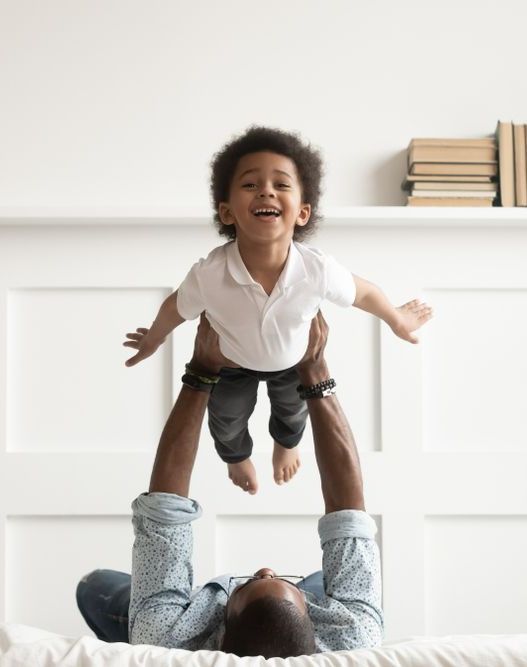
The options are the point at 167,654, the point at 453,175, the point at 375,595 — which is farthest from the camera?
the point at 453,175

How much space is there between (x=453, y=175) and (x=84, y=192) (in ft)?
3.28

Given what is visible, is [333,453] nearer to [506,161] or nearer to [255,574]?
[255,574]

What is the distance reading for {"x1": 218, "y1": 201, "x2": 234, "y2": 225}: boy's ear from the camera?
1.53m

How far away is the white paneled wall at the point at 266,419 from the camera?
8.52 ft

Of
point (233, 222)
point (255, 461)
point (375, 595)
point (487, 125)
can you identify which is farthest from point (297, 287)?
point (487, 125)

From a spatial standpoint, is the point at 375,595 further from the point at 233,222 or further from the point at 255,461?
the point at 255,461

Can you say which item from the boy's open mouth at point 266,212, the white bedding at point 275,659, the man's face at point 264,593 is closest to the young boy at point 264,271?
the boy's open mouth at point 266,212

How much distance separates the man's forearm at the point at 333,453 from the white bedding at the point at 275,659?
354mm

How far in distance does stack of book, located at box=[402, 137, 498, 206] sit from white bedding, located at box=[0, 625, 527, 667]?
60.9 inches

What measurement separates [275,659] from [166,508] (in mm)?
359

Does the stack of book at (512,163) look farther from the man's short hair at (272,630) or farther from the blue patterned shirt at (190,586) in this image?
the man's short hair at (272,630)

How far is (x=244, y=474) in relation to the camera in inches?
75.7

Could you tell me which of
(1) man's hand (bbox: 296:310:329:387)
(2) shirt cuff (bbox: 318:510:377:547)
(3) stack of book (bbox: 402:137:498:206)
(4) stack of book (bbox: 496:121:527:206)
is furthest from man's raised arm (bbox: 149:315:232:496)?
(4) stack of book (bbox: 496:121:527:206)

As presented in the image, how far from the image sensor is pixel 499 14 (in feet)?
8.73
